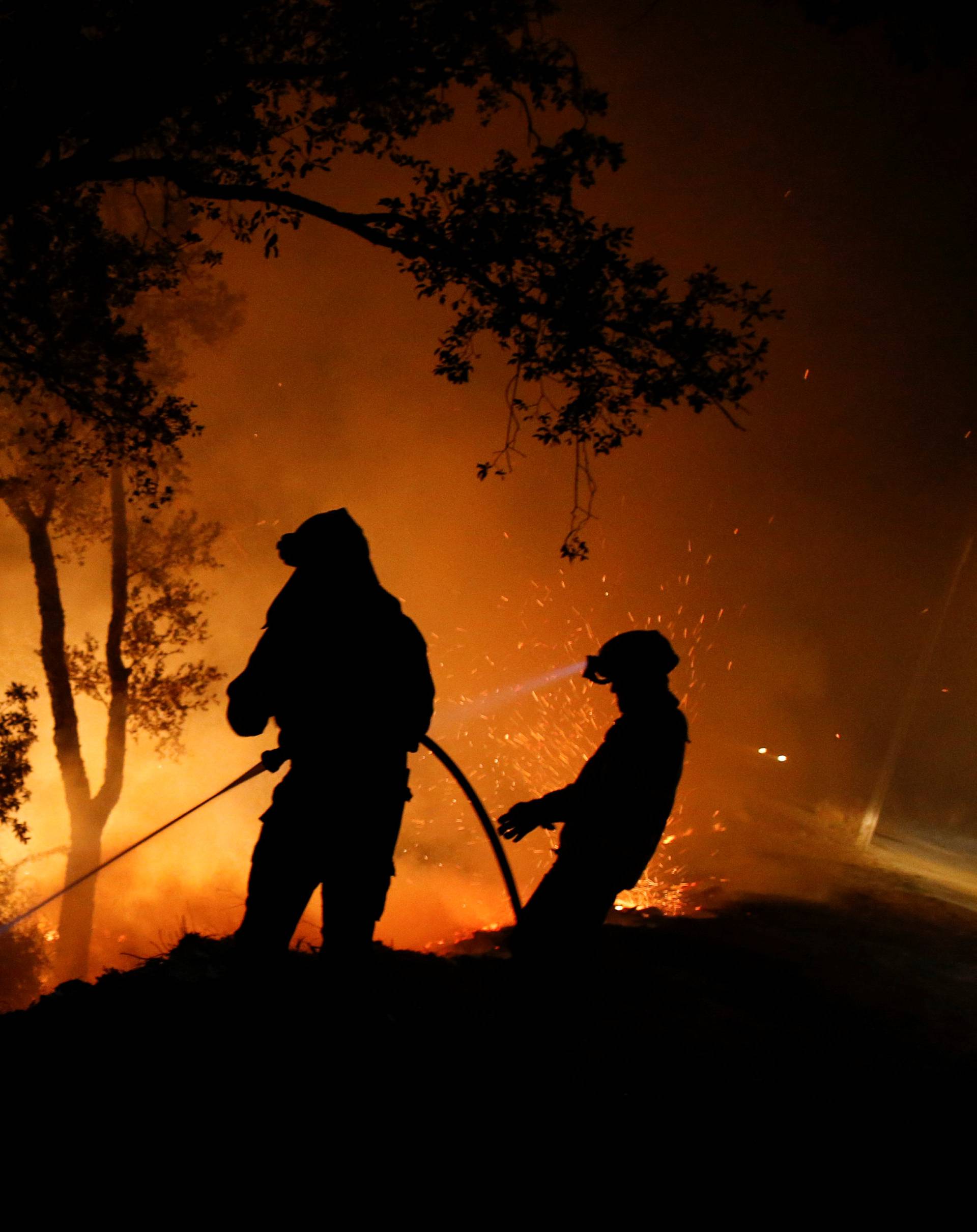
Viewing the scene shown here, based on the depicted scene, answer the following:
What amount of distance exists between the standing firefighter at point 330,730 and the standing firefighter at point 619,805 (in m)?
0.86

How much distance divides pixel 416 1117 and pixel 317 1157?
47 centimetres

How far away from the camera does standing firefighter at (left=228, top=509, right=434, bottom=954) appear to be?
3.14 m

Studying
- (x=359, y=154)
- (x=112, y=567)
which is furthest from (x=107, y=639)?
(x=359, y=154)

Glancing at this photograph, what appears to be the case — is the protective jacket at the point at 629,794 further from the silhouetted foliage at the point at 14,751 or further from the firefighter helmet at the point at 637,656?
the silhouetted foliage at the point at 14,751

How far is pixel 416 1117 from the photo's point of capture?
2.79m

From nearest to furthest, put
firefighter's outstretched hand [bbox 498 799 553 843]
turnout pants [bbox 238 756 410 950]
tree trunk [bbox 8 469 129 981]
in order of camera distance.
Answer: turnout pants [bbox 238 756 410 950]
firefighter's outstretched hand [bbox 498 799 553 843]
tree trunk [bbox 8 469 129 981]

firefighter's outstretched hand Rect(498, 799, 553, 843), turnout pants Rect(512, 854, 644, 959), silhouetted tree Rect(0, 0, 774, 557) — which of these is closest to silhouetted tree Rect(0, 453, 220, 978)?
silhouetted tree Rect(0, 0, 774, 557)

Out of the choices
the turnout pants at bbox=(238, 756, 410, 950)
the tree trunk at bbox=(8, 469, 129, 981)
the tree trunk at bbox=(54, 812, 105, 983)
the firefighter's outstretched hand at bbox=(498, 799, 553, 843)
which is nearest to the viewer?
the turnout pants at bbox=(238, 756, 410, 950)

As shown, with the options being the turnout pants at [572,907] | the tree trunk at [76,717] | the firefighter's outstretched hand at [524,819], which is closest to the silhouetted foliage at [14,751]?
the tree trunk at [76,717]

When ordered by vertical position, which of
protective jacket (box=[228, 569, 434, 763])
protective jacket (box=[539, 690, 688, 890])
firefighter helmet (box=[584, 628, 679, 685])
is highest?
protective jacket (box=[228, 569, 434, 763])

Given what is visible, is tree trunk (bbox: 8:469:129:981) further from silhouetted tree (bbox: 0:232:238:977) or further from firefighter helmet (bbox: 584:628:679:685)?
firefighter helmet (bbox: 584:628:679:685)

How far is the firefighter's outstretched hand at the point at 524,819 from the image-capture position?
148 inches

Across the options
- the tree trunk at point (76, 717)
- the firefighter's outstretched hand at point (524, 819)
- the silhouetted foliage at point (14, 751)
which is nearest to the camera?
the firefighter's outstretched hand at point (524, 819)

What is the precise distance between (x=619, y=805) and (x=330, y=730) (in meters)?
1.46
